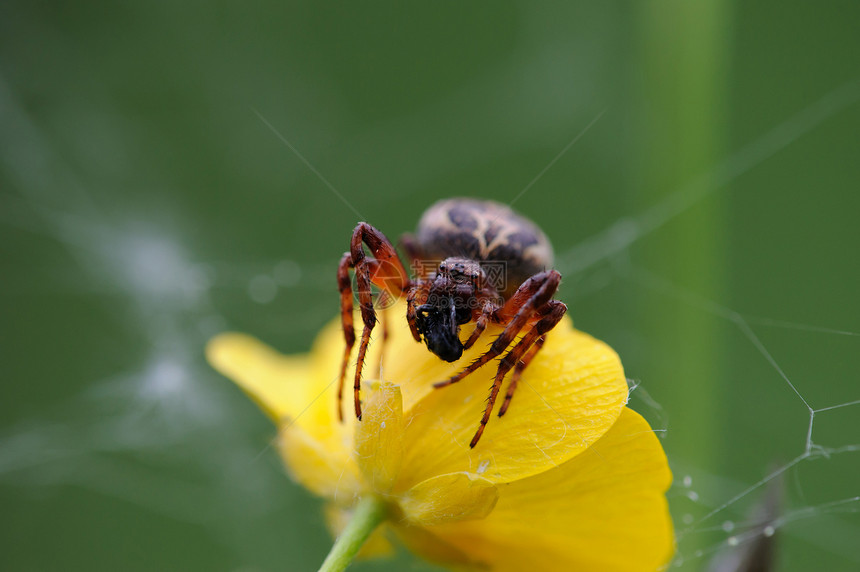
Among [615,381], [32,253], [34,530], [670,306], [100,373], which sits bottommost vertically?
[615,381]

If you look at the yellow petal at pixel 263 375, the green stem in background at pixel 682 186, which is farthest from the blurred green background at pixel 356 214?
the yellow petal at pixel 263 375

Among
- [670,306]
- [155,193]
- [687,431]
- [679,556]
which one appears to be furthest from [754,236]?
[155,193]

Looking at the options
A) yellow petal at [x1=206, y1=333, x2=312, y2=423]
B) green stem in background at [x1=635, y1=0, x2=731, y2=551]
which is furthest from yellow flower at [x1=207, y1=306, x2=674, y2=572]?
green stem in background at [x1=635, y1=0, x2=731, y2=551]

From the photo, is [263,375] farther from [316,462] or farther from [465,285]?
[465,285]

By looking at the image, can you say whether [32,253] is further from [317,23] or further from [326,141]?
[317,23]

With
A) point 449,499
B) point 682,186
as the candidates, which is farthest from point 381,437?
point 682,186

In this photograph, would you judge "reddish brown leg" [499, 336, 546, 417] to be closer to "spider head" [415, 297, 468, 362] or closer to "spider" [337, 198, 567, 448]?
"spider" [337, 198, 567, 448]
